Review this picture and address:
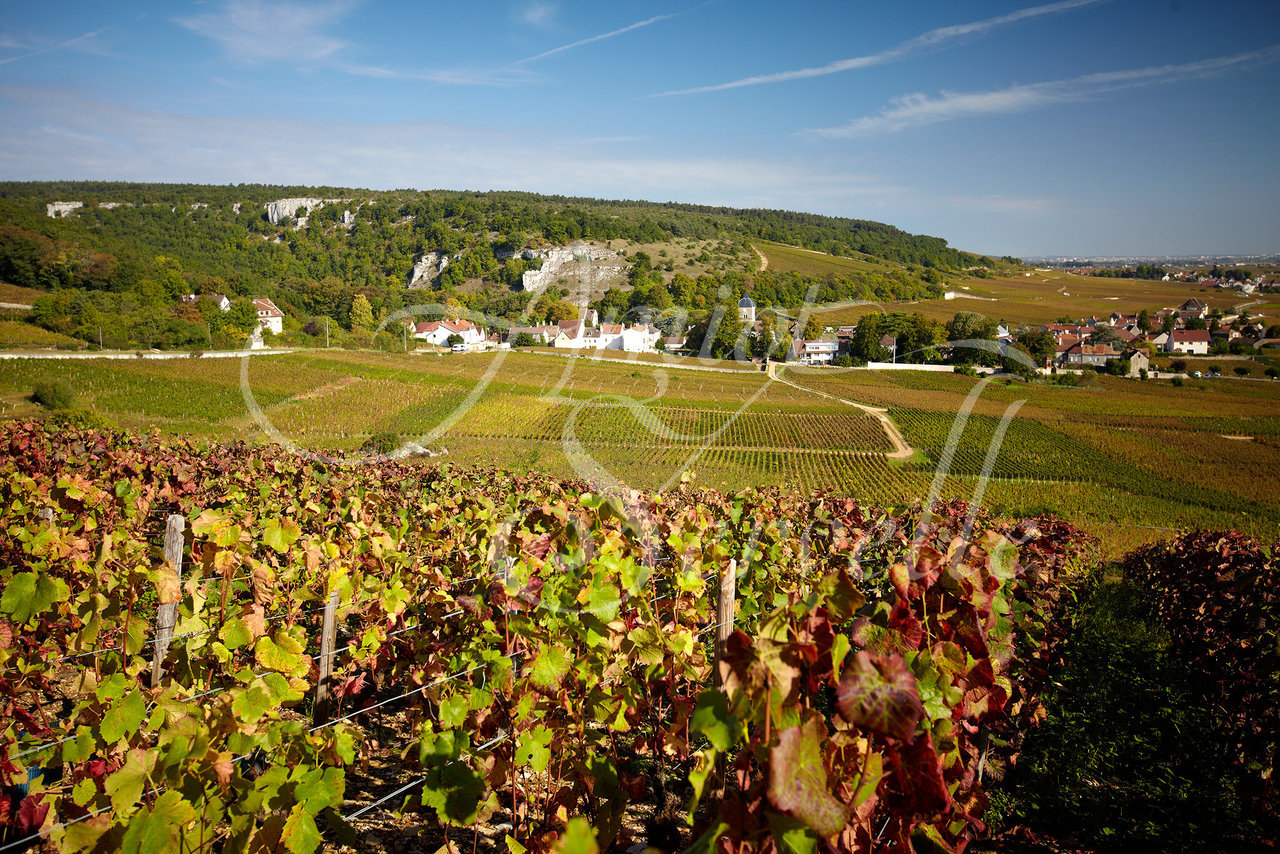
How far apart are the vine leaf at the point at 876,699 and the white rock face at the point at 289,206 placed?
18759 centimetres

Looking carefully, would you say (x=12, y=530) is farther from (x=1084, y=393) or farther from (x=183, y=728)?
(x=1084, y=393)

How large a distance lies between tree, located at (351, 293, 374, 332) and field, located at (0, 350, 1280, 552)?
25159mm

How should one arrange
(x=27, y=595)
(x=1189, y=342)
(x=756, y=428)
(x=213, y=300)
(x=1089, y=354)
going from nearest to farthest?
(x=27, y=595)
(x=756, y=428)
(x=213, y=300)
(x=1089, y=354)
(x=1189, y=342)

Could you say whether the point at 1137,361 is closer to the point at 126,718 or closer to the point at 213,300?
the point at 126,718

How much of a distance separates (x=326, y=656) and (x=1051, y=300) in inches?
5571

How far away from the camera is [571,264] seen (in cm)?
13762

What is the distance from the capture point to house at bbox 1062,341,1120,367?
2815 inches

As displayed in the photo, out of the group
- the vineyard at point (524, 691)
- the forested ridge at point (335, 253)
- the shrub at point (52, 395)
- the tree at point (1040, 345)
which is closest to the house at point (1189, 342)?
the tree at point (1040, 345)

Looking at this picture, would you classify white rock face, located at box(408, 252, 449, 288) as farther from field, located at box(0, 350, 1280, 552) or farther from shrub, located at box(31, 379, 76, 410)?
shrub, located at box(31, 379, 76, 410)

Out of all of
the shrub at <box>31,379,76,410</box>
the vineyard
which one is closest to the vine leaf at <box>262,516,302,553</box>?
the vineyard

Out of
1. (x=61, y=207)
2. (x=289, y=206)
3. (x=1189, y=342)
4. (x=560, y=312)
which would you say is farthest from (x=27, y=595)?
(x=61, y=207)

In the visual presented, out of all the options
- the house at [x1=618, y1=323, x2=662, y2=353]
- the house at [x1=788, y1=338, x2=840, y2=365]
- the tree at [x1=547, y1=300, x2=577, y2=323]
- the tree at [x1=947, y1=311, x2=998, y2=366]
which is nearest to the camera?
the tree at [x1=947, y1=311, x2=998, y2=366]

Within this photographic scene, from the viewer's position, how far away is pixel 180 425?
32.7 meters

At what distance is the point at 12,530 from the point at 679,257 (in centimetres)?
14274
